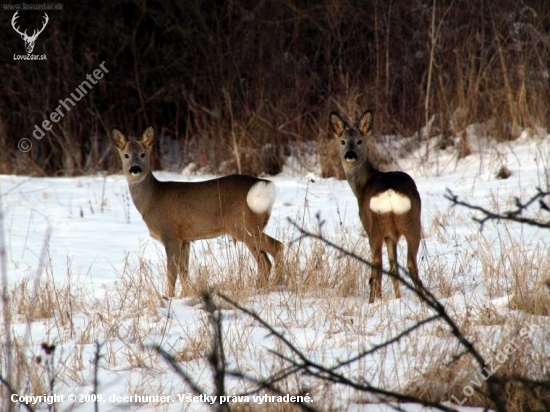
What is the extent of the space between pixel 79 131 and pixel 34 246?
261 inches

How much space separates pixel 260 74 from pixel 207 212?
7.19 meters

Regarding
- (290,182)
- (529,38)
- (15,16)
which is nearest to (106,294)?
(290,182)

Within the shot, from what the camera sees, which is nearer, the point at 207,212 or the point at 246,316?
the point at 246,316

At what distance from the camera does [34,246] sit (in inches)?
312

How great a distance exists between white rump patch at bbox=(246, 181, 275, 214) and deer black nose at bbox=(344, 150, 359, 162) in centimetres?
60

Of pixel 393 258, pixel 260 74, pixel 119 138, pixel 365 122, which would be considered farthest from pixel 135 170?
pixel 260 74

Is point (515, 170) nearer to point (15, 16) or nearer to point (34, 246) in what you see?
point (34, 246)

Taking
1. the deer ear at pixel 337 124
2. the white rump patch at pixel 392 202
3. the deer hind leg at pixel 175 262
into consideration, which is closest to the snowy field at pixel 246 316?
the deer hind leg at pixel 175 262

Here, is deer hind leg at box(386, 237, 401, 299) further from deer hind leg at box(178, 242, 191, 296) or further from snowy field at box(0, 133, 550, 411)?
deer hind leg at box(178, 242, 191, 296)

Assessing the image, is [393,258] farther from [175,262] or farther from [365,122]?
[365,122]

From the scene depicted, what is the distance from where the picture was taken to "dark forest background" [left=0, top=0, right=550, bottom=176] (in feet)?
38.7

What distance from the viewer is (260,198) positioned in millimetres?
6395

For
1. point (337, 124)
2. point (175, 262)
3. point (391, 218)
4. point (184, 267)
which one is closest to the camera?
point (391, 218)

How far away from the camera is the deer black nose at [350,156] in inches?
251
